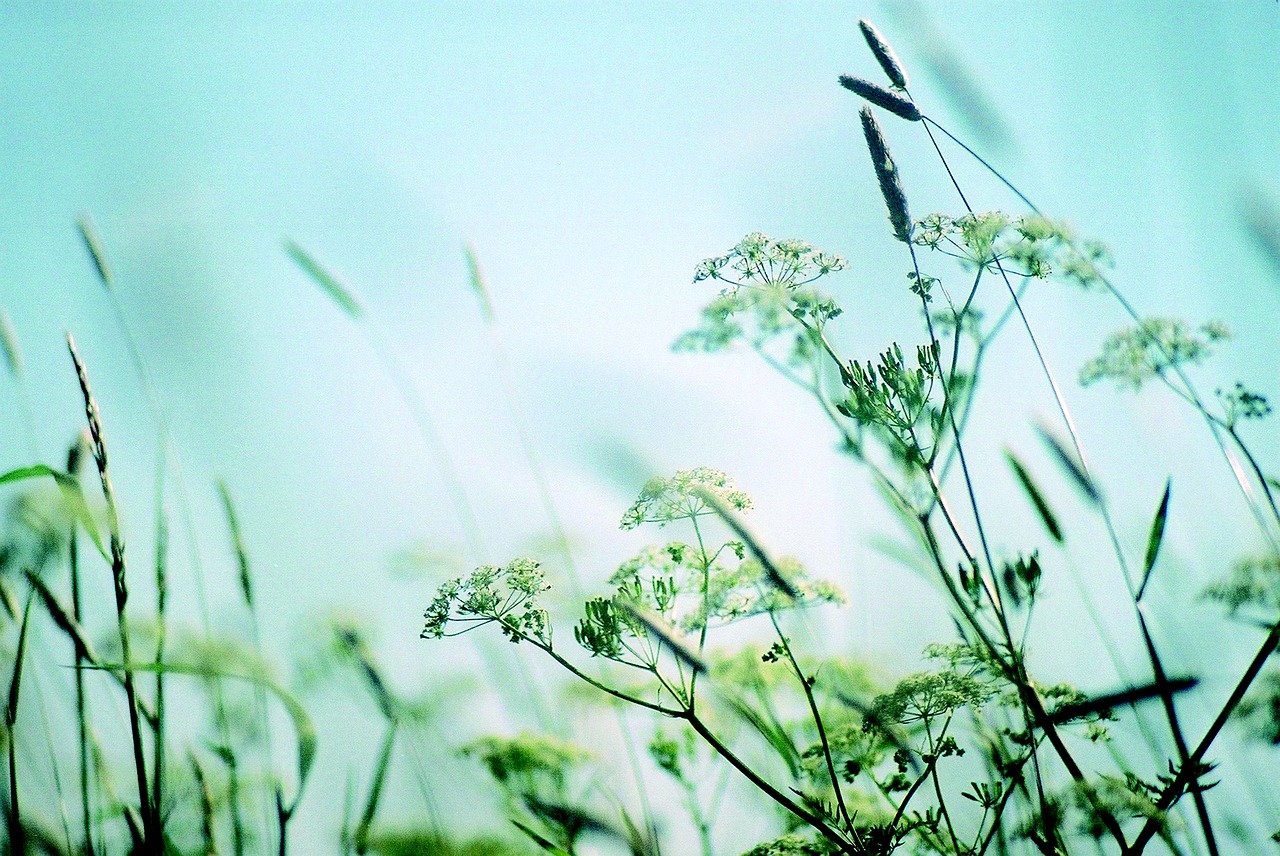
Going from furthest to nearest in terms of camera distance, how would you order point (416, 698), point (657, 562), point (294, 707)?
point (416, 698)
point (657, 562)
point (294, 707)

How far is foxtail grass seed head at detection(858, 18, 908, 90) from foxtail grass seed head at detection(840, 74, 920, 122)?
0.14 feet

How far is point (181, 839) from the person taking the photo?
205 cm

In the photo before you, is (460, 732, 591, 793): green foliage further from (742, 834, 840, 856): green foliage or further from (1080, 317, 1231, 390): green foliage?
(1080, 317, 1231, 390): green foliage

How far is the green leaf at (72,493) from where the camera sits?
1124 mm

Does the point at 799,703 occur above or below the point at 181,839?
above

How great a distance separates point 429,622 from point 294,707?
0.49 meters

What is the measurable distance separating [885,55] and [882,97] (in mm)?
105

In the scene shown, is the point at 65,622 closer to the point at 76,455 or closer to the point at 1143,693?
the point at 76,455

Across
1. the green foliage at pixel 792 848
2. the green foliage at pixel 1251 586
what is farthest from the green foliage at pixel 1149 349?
the green foliage at pixel 792 848

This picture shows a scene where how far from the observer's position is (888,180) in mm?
1438

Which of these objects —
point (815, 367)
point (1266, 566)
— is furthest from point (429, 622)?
point (1266, 566)

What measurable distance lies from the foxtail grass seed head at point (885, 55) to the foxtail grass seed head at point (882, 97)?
0.14 feet

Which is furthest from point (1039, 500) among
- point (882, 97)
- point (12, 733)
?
point (12, 733)

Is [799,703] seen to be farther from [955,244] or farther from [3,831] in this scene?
[3,831]
